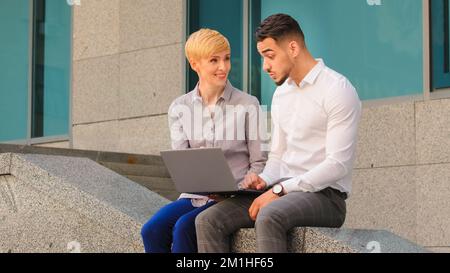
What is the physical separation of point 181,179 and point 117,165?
512 cm

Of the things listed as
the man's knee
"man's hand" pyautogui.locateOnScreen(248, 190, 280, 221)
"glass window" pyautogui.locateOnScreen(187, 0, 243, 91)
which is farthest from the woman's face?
"glass window" pyautogui.locateOnScreen(187, 0, 243, 91)

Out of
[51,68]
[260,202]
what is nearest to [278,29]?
[260,202]

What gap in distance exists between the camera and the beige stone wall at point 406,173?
9.38 m

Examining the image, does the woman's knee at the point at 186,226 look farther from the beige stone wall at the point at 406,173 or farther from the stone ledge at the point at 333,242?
the beige stone wall at the point at 406,173

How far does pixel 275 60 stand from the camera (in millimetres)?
5543

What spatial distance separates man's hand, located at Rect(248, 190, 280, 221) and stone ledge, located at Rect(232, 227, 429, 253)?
16 centimetres

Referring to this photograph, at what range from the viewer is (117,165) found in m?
10.6

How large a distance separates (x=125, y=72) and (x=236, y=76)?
5.50 feet

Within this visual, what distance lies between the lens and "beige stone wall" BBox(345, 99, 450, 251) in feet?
30.8

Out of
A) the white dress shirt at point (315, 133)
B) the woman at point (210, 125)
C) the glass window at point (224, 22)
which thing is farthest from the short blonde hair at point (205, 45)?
the glass window at point (224, 22)
